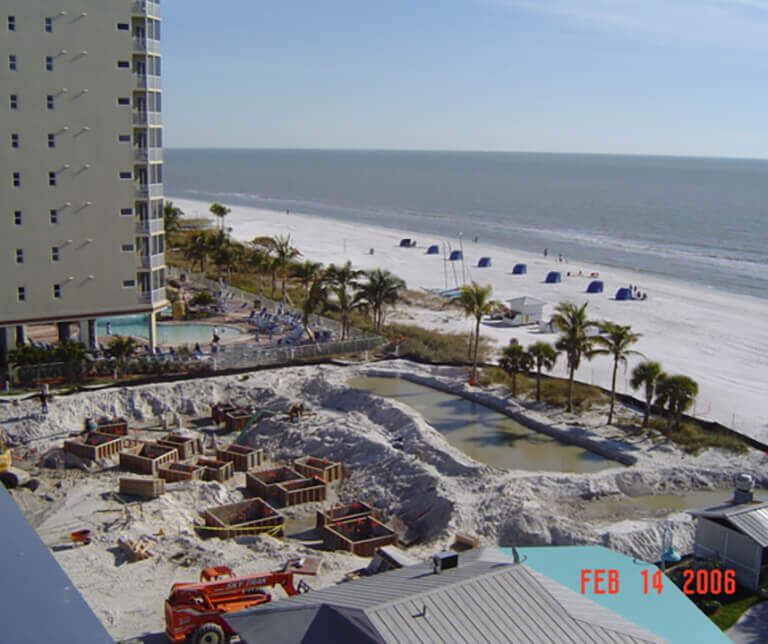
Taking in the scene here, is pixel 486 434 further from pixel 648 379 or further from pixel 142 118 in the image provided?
pixel 142 118

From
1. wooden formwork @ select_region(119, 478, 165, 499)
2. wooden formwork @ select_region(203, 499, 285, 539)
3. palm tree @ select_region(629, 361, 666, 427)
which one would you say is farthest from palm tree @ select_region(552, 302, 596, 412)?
wooden formwork @ select_region(119, 478, 165, 499)

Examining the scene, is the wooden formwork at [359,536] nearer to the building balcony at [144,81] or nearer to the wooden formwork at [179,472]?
the wooden formwork at [179,472]

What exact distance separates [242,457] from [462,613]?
17.9 metres

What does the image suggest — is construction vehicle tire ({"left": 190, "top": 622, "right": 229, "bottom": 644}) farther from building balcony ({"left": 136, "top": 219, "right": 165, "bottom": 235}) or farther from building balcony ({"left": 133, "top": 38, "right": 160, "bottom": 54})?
building balcony ({"left": 133, "top": 38, "right": 160, "bottom": 54})

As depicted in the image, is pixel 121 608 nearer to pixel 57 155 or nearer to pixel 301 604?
pixel 301 604

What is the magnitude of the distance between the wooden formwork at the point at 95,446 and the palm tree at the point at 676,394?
68.1 feet

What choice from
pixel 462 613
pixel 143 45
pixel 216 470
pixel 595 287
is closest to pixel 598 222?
pixel 595 287

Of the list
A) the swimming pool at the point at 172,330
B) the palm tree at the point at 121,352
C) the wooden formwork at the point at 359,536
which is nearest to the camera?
the wooden formwork at the point at 359,536

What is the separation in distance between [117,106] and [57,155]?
360cm

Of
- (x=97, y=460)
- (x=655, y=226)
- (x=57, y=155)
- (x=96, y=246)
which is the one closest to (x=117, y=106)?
(x=57, y=155)

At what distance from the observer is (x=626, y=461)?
29.4 meters

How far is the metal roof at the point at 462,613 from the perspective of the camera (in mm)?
11344

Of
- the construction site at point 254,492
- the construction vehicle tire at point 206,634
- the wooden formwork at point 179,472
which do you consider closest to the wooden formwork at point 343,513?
the construction site at point 254,492

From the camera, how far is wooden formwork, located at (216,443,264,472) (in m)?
28.5
